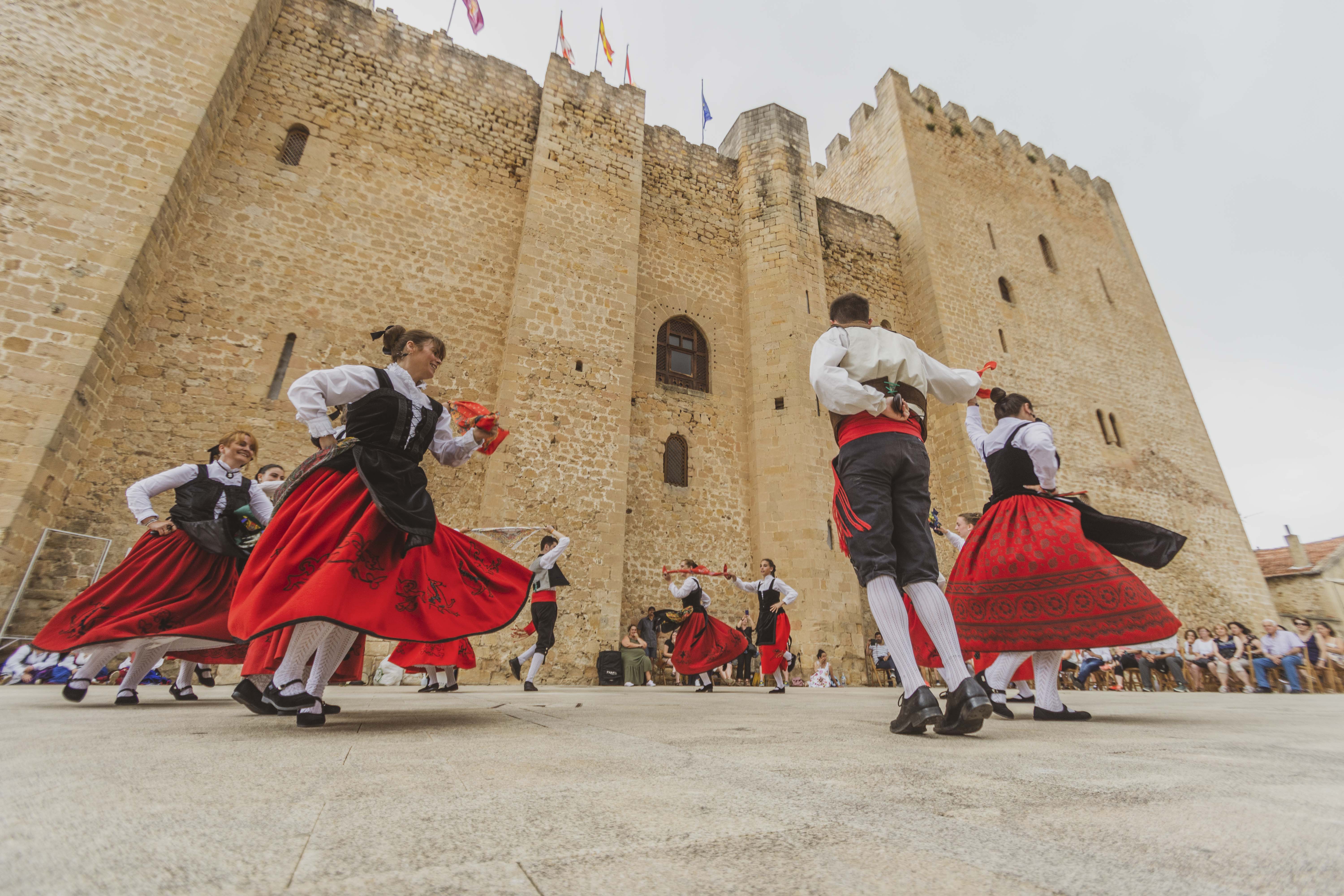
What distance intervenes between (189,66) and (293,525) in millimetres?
9229

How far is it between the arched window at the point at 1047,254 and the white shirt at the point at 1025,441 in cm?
1601

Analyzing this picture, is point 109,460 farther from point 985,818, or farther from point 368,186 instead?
point 985,818

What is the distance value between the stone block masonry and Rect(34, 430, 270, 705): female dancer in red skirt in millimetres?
3661

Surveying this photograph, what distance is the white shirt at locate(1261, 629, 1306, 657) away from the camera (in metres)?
8.71

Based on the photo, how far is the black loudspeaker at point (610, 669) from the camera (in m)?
7.98

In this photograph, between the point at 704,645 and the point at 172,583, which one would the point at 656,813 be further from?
the point at 704,645

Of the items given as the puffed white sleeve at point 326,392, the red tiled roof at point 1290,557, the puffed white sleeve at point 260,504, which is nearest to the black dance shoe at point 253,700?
the puffed white sleeve at point 326,392

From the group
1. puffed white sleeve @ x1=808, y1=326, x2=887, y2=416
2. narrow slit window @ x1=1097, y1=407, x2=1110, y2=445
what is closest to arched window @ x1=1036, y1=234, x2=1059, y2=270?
narrow slit window @ x1=1097, y1=407, x2=1110, y2=445

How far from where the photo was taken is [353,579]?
232cm

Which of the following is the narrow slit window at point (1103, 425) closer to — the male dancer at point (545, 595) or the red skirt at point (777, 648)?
the red skirt at point (777, 648)

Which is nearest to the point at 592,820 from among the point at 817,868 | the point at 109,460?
the point at 817,868

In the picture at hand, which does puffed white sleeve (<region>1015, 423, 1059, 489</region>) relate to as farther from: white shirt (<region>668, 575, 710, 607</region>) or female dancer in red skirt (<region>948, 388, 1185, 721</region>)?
white shirt (<region>668, 575, 710, 607</region>)

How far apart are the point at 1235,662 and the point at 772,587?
839 cm

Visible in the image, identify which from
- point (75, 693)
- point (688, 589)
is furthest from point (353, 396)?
point (688, 589)
